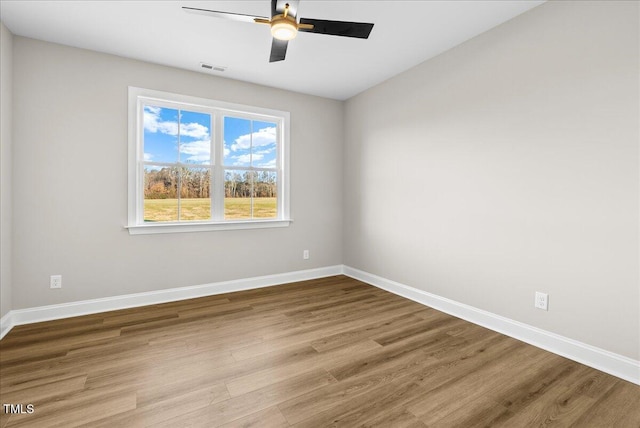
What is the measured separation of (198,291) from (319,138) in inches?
107

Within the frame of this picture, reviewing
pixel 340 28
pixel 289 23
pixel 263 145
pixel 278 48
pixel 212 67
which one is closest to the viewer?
pixel 289 23

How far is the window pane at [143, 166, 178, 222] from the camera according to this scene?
11.4 feet

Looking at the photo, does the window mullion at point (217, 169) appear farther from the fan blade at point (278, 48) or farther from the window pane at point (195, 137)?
the fan blade at point (278, 48)

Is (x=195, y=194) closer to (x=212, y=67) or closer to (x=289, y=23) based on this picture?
(x=212, y=67)

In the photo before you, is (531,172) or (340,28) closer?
(340,28)

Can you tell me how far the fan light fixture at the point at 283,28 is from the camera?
1.87 metres

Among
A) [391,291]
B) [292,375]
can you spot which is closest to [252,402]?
[292,375]

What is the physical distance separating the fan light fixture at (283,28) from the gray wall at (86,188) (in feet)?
6.90

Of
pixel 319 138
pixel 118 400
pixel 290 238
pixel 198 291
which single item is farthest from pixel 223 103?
pixel 118 400

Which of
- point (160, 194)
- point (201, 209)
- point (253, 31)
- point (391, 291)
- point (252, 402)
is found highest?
point (253, 31)

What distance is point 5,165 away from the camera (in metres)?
2.67

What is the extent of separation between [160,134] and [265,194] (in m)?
1.47

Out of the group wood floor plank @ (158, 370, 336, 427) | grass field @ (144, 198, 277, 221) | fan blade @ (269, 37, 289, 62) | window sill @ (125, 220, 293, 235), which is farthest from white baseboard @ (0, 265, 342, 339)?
fan blade @ (269, 37, 289, 62)

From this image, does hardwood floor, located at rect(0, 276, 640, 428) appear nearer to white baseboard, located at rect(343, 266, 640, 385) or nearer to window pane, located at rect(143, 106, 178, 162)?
white baseboard, located at rect(343, 266, 640, 385)
